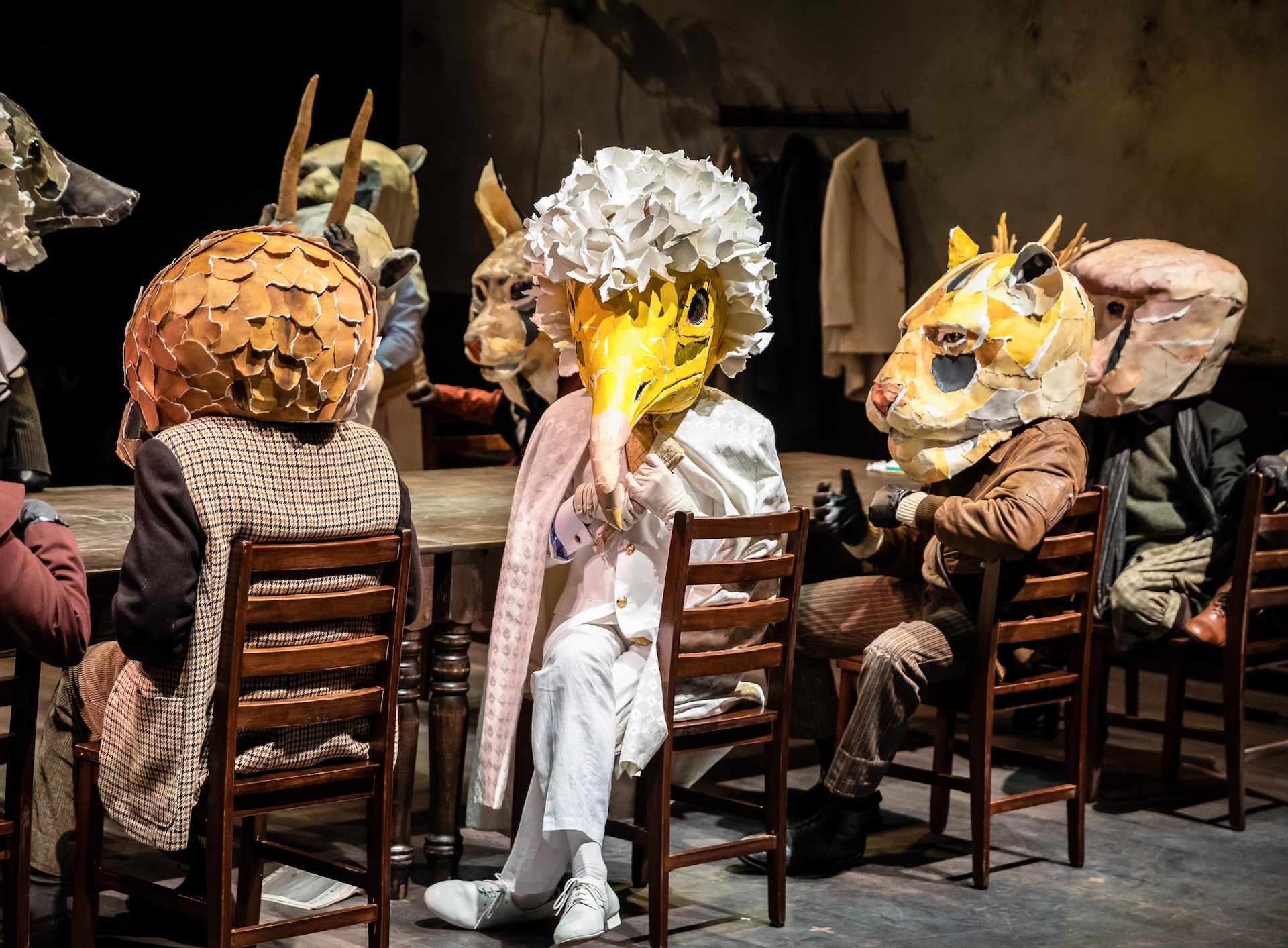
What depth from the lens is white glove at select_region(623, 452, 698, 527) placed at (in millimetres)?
3176

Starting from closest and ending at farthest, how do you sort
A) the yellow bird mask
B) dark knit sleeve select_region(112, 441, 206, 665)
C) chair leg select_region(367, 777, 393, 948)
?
1. dark knit sleeve select_region(112, 441, 206, 665)
2. chair leg select_region(367, 777, 393, 948)
3. the yellow bird mask

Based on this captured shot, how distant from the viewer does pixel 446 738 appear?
3410 millimetres

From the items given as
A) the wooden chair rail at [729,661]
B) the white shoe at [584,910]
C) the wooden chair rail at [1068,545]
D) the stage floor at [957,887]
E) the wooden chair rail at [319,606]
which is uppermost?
the wooden chair rail at [1068,545]

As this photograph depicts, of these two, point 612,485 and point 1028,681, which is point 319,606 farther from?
point 1028,681

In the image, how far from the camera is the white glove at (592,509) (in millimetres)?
3182

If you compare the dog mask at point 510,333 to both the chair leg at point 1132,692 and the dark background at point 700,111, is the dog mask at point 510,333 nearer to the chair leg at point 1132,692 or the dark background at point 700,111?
the chair leg at point 1132,692

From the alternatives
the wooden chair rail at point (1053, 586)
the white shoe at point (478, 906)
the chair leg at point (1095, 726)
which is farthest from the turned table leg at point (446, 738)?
the chair leg at point (1095, 726)

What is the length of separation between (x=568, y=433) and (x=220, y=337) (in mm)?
850

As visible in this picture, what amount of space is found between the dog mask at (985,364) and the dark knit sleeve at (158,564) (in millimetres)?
1758

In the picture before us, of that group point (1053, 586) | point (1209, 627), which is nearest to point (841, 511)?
point (1053, 586)

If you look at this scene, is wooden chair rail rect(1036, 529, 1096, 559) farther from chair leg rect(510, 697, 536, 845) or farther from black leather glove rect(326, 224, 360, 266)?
black leather glove rect(326, 224, 360, 266)

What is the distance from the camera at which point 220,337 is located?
2635mm

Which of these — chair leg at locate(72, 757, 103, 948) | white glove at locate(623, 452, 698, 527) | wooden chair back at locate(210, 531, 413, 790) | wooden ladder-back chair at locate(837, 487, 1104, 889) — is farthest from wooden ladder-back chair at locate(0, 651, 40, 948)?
wooden ladder-back chair at locate(837, 487, 1104, 889)

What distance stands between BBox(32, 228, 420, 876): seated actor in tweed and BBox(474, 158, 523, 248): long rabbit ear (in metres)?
2.09
